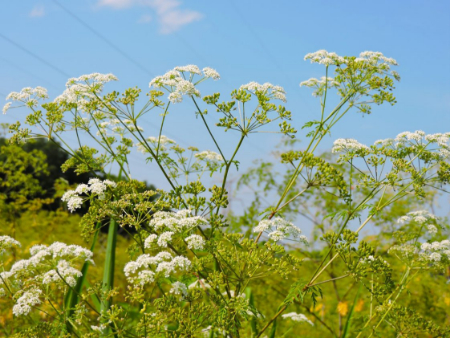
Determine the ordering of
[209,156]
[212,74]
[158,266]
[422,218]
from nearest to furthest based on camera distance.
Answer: [158,266], [212,74], [209,156], [422,218]

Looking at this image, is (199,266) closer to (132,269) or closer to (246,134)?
(132,269)

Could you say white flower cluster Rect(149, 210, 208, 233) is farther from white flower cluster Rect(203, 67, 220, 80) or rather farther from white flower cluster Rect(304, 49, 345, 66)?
white flower cluster Rect(304, 49, 345, 66)

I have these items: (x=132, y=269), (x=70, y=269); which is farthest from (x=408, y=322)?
(x=70, y=269)

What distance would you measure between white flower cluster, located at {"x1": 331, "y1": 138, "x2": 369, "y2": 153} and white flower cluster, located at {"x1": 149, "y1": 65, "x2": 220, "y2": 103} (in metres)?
1.36

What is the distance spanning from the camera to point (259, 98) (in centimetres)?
438

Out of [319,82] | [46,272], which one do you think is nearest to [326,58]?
[319,82]

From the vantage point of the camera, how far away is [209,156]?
17.0ft

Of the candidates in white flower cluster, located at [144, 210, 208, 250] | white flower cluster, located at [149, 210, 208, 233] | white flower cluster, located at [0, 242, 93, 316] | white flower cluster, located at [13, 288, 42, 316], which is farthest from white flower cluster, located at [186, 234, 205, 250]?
white flower cluster, located at [13, 288, 42, 316]

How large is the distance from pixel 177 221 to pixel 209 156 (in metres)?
1.54

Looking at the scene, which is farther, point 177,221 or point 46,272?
point 46,272

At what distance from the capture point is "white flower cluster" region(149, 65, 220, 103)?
430 cm

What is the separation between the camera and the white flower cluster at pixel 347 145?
4.75m

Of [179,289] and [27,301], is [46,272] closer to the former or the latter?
[27,301]

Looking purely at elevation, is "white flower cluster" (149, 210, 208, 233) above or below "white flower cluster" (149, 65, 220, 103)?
below
